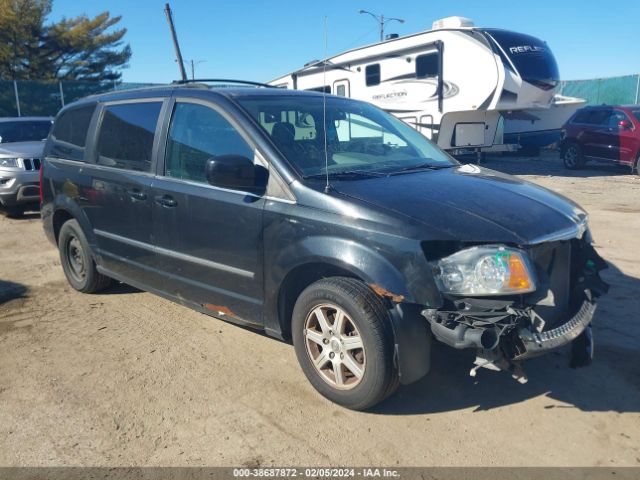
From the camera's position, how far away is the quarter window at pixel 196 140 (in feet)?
12.4

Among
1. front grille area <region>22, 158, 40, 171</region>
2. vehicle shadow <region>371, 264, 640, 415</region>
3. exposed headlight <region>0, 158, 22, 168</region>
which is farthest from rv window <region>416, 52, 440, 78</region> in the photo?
vehicle shadow <region>371, 264, 640, 415</region>

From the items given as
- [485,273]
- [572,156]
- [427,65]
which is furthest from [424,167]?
[572,156]

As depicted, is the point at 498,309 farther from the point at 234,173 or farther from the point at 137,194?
the point at 137,194

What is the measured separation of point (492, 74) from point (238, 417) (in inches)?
425

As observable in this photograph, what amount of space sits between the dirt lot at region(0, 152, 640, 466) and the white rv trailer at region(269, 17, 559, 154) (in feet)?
27.3

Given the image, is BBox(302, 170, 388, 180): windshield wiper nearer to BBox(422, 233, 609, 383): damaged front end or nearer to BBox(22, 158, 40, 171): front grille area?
BBox(422, 233, 609, 383): damaged front end

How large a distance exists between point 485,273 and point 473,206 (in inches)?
19.6

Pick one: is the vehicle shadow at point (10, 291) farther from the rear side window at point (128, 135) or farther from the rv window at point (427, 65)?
the rv window at point (427, 65)

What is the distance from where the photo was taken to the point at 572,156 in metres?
15.3

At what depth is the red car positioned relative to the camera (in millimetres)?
13656

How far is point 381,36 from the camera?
45.5 feet

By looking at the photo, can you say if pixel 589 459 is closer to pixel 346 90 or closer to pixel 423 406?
pixel 423 406

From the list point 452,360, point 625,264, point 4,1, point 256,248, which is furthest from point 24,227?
point 4,1

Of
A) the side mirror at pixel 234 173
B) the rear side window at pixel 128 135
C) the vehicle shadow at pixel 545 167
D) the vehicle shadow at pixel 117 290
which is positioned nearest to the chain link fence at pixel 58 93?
the vehicle shadow at pixel 545 167
